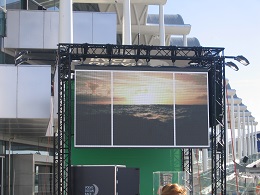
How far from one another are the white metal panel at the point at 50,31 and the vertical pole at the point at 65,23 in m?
2.77

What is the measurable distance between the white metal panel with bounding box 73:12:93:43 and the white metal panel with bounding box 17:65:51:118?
597 cm

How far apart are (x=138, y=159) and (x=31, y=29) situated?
854 centimetres

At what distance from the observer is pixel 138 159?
2153 centimetres

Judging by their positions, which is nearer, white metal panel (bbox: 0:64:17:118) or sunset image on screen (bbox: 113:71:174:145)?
sunset image on screen (bbox: 113:71:174:145)

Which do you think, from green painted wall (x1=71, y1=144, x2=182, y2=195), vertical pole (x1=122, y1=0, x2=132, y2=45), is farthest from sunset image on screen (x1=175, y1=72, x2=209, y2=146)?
vertical pole (x1=122, y1=0, x2=132, y2=45)

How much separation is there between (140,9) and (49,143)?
371 inches

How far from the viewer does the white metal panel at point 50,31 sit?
2655 centimetres

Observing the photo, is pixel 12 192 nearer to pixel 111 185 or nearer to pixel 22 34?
pixel 22 34

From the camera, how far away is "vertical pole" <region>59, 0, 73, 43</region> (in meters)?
23.2

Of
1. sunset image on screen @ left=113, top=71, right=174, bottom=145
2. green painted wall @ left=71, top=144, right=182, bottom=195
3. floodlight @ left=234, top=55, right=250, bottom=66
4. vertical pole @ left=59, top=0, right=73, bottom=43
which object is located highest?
vertical pole @ left=59, top=0, right=73, bottom=43

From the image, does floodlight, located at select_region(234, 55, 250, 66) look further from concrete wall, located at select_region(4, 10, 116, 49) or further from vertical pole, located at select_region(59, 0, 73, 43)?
concrete wall, located at select_region(4, 10, 116, 49)

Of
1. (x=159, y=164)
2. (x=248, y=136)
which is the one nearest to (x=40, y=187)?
(x=159, y=164)

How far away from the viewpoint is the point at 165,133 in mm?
18750

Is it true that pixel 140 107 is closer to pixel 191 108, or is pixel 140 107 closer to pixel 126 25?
pixel 191 108
